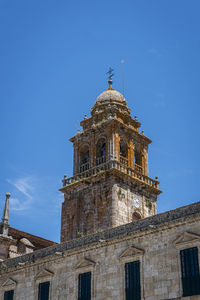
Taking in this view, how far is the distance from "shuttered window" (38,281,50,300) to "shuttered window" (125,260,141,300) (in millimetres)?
6241

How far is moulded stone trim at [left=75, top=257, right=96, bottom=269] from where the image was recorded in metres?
25.0

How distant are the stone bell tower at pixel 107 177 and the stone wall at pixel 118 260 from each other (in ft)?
28.9

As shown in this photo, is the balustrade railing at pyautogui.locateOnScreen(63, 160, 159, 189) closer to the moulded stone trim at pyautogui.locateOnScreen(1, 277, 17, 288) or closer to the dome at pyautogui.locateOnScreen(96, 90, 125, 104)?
the dome at pyautogui.locateOnScreen(96, 90, 125, 104)

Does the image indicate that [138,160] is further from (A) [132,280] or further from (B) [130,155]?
(A) [132,280]

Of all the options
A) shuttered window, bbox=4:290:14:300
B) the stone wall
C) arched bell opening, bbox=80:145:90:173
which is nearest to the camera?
the stone wall

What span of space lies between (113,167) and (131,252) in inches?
609

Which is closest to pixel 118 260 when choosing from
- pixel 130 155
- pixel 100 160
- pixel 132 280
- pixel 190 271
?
pixel 132 280

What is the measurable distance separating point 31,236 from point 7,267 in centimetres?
1219

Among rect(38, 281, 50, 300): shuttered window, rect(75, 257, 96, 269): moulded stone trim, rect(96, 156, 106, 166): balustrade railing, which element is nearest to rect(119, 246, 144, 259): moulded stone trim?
rect(75, 257, 96, 269): moulded stone trim

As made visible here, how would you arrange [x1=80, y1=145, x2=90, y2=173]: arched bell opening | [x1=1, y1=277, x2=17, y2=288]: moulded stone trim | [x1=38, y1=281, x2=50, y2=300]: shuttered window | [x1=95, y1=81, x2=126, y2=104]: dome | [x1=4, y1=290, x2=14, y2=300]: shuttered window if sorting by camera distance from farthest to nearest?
[x1=95, y1=81, x2=126, y2=104]: dome
[x1=80, y1=145, x2=90, y2=173]: arched bell opening
[x1=1, y1=277, x2=17, y2=288]: moulded stone trim
[x1=4, y1=290, x2=14, y2=300]: shuttered window
[x1=38, y1=281, x2=50, y2=300]: shuttered window

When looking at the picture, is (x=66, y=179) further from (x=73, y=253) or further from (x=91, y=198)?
(x=73, y=253)

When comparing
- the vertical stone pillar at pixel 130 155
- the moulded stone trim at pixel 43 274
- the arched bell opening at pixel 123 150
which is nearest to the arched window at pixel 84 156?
the arched bell opening at pixel 123 150

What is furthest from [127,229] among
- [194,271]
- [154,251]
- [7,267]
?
[7,267]

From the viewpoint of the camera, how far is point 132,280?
2267cm
